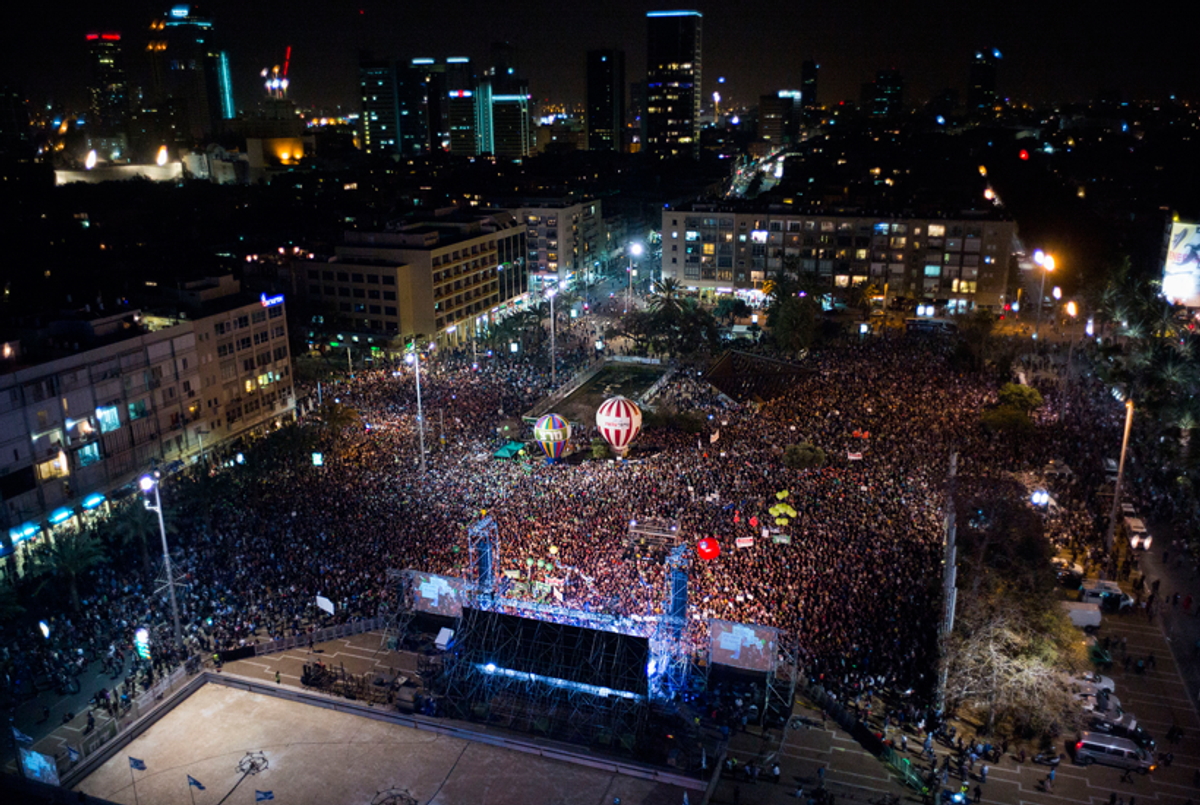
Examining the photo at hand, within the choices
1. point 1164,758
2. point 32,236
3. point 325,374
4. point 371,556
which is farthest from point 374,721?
point 32,236

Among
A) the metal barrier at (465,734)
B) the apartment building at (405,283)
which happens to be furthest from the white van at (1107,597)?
the apartment building at (405,283)

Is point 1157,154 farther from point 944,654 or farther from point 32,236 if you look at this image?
point 32,236

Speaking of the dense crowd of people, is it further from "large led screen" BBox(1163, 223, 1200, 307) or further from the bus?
the bus

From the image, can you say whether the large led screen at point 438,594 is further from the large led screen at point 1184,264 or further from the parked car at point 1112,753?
the large led screen at point 1184,264

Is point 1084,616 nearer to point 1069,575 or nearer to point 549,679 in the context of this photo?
point 1069,575

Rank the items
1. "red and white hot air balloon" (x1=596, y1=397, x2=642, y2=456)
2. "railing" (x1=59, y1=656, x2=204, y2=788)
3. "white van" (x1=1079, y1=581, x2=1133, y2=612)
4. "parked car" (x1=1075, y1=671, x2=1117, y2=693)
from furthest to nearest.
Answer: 1. "red and white hot air balloon" (x1=596, y1=397, x2=642, y2=456)
2. "white van" (x1=1079, y1=581, x2=1133, y2=612)
3. "parked car" (x1=1075, y1=671, x2=1117, y2=693)
4. "railing" (x1=59, y1=656, x2=204, y2=788)

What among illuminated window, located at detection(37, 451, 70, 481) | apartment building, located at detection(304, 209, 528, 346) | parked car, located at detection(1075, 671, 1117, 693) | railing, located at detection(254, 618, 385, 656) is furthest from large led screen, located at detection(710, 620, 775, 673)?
apartment building, located at detection(304, 209, 528, 346)

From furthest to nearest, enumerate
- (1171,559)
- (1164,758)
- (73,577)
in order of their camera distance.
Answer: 1. (1171,559)
2. (73,577)
3. (1164,758)

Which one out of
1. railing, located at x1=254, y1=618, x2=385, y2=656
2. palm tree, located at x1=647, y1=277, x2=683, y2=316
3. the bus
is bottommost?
railing, located at x1=254, y1=618, x2=385, y2=656
